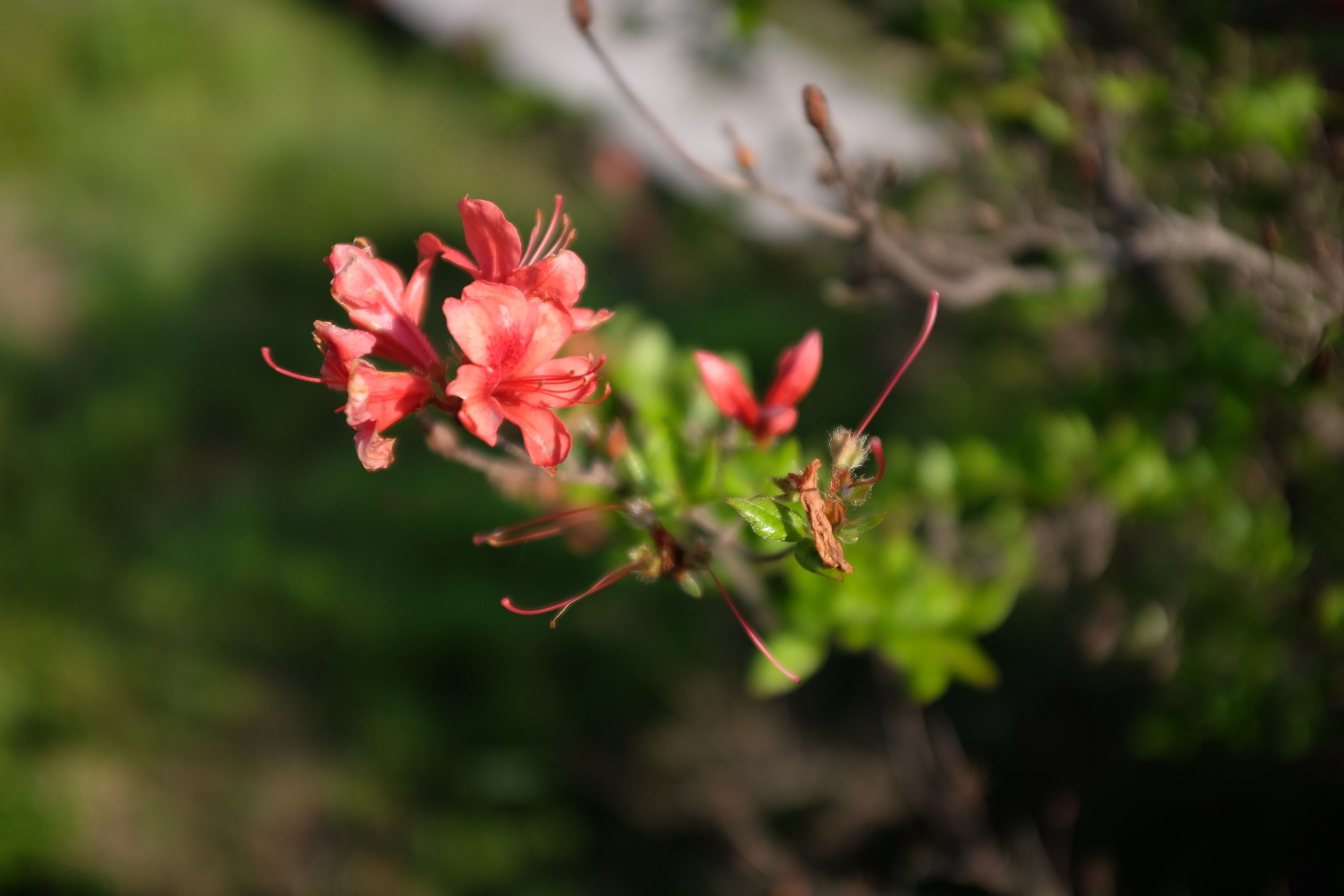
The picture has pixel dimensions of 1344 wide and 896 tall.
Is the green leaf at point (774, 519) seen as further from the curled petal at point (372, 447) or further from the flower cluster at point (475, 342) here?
the curled petal at point (372, 447)

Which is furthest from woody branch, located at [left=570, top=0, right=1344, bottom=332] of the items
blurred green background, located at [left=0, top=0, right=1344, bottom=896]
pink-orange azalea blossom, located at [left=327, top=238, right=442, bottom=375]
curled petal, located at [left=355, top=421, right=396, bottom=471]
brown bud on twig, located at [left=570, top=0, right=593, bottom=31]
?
curled petal, located at [left=355, top=421, right=396, bottom=471]

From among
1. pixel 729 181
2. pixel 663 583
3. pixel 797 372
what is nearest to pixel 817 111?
pixel 729 181

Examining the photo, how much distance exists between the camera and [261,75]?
5.74 meters

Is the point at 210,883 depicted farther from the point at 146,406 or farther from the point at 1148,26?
the point at 1148,26

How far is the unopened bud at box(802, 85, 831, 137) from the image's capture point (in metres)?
0.99

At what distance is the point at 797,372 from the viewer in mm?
1043

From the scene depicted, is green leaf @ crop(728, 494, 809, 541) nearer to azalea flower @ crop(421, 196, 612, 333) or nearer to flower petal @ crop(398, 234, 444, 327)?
azalea flower @ crop(421, 196, 612, 333)

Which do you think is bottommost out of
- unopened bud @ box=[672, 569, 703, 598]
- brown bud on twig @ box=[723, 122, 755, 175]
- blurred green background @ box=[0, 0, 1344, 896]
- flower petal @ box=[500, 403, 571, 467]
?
blurred green background @ box=[0, 0, 1344, 896]

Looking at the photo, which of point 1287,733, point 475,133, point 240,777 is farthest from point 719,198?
point 1287,733

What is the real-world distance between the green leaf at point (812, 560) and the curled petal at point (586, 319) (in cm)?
30

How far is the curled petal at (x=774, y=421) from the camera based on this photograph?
1009 millimetres

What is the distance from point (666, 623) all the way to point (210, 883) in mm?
1481

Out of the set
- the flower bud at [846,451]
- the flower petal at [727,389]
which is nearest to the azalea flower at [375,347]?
the flower petal at [727,389]

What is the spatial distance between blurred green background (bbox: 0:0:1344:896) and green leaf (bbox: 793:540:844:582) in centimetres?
47
